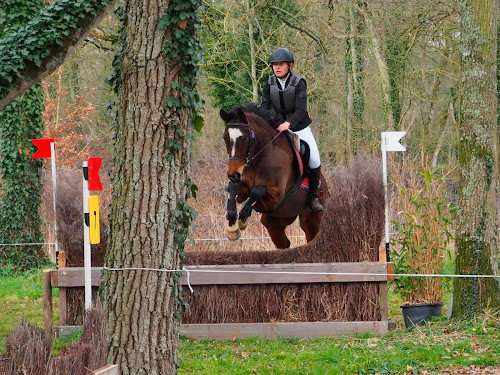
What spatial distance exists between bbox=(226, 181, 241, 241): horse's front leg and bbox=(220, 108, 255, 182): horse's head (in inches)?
7.3

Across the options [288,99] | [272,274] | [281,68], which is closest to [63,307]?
[272,274]

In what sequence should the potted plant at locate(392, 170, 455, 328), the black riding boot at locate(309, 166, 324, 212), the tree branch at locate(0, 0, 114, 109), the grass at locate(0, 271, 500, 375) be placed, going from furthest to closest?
the black riding boot at locate(309, 166, 324, 212) < the potted plant at locate(392, 170, 455, 328) < the grass at locate(0, 271, 500, 375) < the tree branch at locate(0, 0, 114, 109)

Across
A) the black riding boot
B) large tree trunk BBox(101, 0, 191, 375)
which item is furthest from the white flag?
large tree trunk BBox(101, 0, 191, 375)

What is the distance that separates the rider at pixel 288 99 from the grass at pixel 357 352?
2.72 meters

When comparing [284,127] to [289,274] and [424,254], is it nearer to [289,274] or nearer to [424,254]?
[289,274]

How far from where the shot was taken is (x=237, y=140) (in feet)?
29.4

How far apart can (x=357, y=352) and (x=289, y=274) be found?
4.49ft

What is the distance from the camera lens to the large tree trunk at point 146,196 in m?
5.00

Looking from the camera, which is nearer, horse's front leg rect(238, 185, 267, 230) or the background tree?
horse's front leg rect(238, 185, 267, 230)

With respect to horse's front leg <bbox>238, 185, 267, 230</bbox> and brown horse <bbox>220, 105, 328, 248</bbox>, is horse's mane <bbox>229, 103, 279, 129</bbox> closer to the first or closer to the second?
brown horse <bbox>220, 105, 328, 248</bbox>

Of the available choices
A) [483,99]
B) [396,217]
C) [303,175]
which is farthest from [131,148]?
[396,217]

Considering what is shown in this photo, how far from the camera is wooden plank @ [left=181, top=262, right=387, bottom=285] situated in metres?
8.45

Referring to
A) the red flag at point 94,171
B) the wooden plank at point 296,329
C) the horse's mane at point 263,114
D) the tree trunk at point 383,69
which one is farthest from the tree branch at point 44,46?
the tree trunk at point 383,69

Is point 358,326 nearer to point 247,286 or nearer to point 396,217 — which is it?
point 247,286
